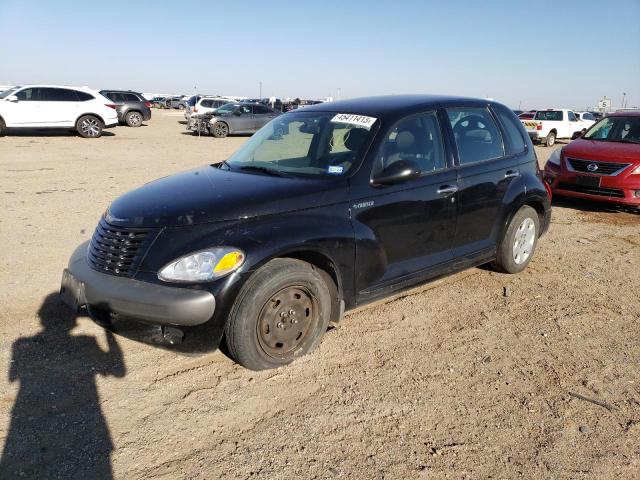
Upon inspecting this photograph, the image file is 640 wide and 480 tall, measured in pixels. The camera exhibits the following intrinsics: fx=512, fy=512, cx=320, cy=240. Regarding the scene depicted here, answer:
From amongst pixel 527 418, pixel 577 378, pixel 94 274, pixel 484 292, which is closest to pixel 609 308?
pixel 484 292

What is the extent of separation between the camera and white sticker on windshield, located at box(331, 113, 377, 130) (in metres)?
3.91

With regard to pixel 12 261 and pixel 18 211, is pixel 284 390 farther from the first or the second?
pixel 18 211

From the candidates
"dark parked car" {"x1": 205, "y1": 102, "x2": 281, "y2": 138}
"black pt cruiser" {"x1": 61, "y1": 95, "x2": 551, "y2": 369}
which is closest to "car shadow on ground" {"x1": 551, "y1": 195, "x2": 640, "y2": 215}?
"black pt cruiser" {"x1": 61, "y1": 95, "x2": 551, "y2": 369}

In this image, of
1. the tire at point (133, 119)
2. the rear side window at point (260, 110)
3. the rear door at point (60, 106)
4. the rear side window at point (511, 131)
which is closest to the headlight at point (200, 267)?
the rear side window at point (511, 131)

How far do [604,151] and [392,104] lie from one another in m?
5.66

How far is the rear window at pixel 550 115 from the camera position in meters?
24.8

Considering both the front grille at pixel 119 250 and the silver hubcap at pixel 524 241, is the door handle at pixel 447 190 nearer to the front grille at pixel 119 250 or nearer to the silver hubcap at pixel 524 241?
the silver hubcap at pixel 524 241

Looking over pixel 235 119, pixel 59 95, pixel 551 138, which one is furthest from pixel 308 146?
pixel 551 138

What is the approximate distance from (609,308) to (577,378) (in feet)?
4.79

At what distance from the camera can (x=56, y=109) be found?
17.7m

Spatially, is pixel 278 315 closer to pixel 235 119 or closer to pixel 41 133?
pixel 41 133

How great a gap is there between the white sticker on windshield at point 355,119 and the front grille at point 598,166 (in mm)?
5728

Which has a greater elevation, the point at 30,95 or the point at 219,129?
the point at 30,95

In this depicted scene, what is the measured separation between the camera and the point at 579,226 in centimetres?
745
